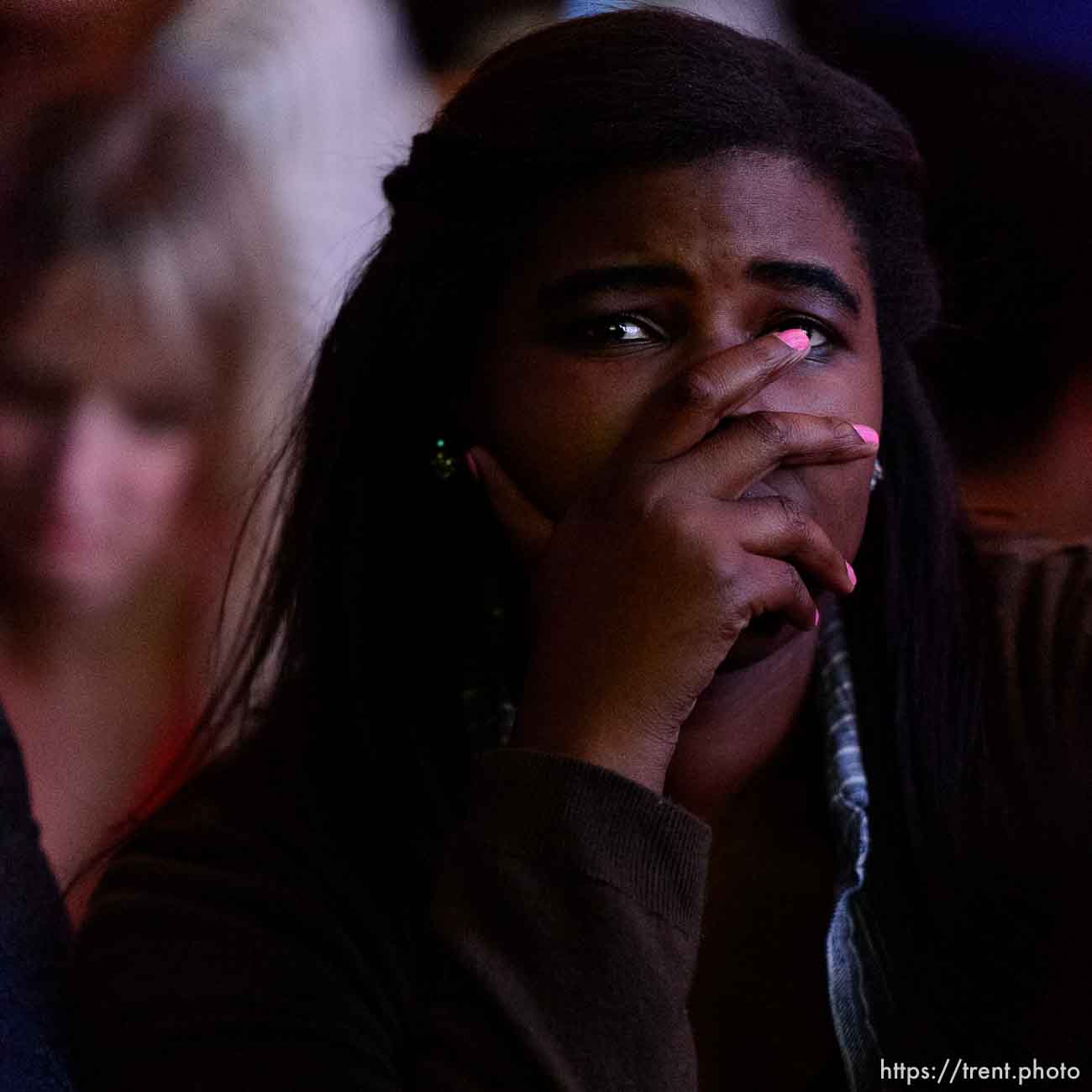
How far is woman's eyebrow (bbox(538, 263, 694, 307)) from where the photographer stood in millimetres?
962

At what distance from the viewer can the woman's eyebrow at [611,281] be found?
37.9 inches

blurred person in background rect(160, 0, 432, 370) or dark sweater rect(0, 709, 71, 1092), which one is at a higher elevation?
blurred person in background rect(160, 0, 432, 370)

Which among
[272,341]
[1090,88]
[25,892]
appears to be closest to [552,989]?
[25,892]

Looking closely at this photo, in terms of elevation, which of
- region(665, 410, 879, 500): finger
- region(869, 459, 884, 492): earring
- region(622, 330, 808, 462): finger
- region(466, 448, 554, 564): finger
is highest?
region(622, 330, 808, 462): finger

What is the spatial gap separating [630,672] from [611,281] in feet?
1.03

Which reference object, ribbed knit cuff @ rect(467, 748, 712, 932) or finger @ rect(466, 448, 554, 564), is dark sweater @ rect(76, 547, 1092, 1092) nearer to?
ribbed knit cuff @ rect(467, 748, 712, 932)

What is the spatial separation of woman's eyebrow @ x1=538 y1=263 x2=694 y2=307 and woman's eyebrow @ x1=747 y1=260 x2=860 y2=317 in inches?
2.0

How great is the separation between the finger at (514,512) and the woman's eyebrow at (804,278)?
9.7 inches

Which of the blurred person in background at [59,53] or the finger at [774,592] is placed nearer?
the finger at [774,592]

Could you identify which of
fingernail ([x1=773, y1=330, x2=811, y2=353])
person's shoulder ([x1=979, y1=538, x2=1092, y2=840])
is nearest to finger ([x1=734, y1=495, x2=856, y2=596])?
fingernail ([x1=773, y1=330, x2=811, y2=353])

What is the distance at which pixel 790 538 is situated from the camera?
910 mm

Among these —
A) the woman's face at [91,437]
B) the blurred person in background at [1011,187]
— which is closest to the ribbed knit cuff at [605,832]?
the blurred person in background at [1011,187]

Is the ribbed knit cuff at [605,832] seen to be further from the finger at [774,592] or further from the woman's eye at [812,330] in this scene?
the woman's eye at [812,330]

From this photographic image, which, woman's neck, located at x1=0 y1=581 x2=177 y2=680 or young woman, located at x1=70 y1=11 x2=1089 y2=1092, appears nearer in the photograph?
young woman, located at x1=70 y1=11 x2=1089 y2=1092
